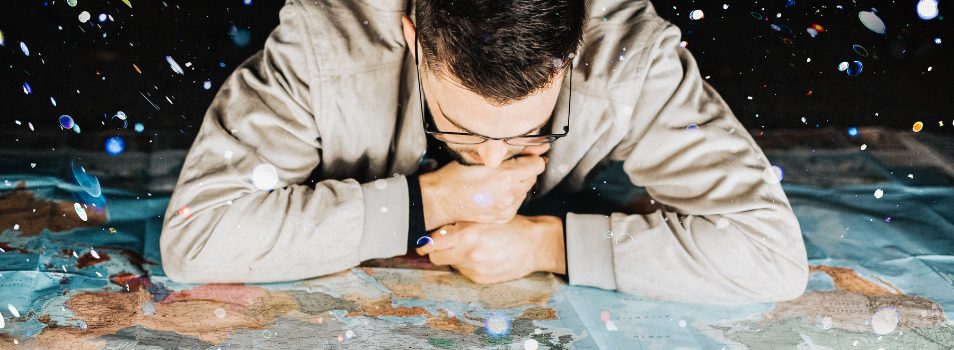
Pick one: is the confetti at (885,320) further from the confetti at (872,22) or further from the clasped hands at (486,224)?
the confetti at (872,22)

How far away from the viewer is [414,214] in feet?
4.33

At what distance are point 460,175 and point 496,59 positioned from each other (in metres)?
0.29

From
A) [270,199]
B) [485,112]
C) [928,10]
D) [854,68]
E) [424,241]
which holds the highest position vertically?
[485,112]

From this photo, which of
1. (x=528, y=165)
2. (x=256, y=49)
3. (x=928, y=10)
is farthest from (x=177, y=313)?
(x=928, y=10)

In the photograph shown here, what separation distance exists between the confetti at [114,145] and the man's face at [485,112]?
2.58 feet

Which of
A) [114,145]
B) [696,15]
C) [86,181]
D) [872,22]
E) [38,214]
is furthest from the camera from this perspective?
[872,22]

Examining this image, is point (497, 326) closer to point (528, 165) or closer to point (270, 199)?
point (528, 165)

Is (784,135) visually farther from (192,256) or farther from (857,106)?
(192,256)

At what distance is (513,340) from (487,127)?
11.3 inches

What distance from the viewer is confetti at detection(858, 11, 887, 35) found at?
2.32 meters

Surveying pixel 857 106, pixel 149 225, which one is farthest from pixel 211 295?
pixel 857 106

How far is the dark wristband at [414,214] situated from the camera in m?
1.32

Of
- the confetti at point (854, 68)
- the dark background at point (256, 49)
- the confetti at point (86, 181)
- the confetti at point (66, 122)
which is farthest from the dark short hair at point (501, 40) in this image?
the confetti at point (854, 68)

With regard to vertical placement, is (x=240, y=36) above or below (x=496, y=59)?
below
